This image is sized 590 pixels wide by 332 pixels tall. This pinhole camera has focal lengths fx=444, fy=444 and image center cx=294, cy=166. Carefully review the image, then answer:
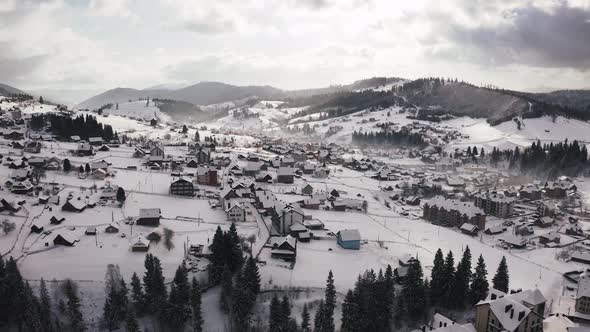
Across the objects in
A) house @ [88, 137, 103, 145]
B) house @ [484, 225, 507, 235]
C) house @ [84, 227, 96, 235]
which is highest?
house @ [88, 137, 103, 145]

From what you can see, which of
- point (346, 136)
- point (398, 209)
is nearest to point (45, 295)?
point (398, 209)

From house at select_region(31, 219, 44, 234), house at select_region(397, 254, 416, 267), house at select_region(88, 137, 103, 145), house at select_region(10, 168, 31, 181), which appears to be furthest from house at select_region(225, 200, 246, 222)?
house at select_region(88, 137, 103, 145)

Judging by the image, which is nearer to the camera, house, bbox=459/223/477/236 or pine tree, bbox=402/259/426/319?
pine tree, bbox=402/259/426/319

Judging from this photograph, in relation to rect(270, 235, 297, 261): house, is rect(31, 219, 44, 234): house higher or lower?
higher

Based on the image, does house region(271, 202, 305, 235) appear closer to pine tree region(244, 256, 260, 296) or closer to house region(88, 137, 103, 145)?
pine tree region(244, 256, 260, 296)

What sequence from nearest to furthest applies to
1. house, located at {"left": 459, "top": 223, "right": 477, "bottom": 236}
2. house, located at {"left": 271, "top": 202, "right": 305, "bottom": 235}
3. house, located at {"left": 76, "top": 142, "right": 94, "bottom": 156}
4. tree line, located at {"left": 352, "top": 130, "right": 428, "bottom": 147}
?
house, located at {"left": 271, "top": 202, "right": 305, "bottom": 235}
house, located at {"left": 459, "top": 223, "right": 477, "bottom": 236}
house, located at {"left": 76, "top": 142, "right": 94, "bottom": 156}
tree line, located at {"left": 352, "top": 130, "right": 428, "bottom": 147}

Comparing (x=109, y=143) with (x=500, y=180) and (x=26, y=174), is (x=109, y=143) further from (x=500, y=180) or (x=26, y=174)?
(x=500, y=180)

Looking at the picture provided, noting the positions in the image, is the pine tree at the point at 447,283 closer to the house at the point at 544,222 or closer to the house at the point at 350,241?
the house at the point at 350,241

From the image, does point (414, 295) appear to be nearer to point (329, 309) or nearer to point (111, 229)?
point (329, 309)
